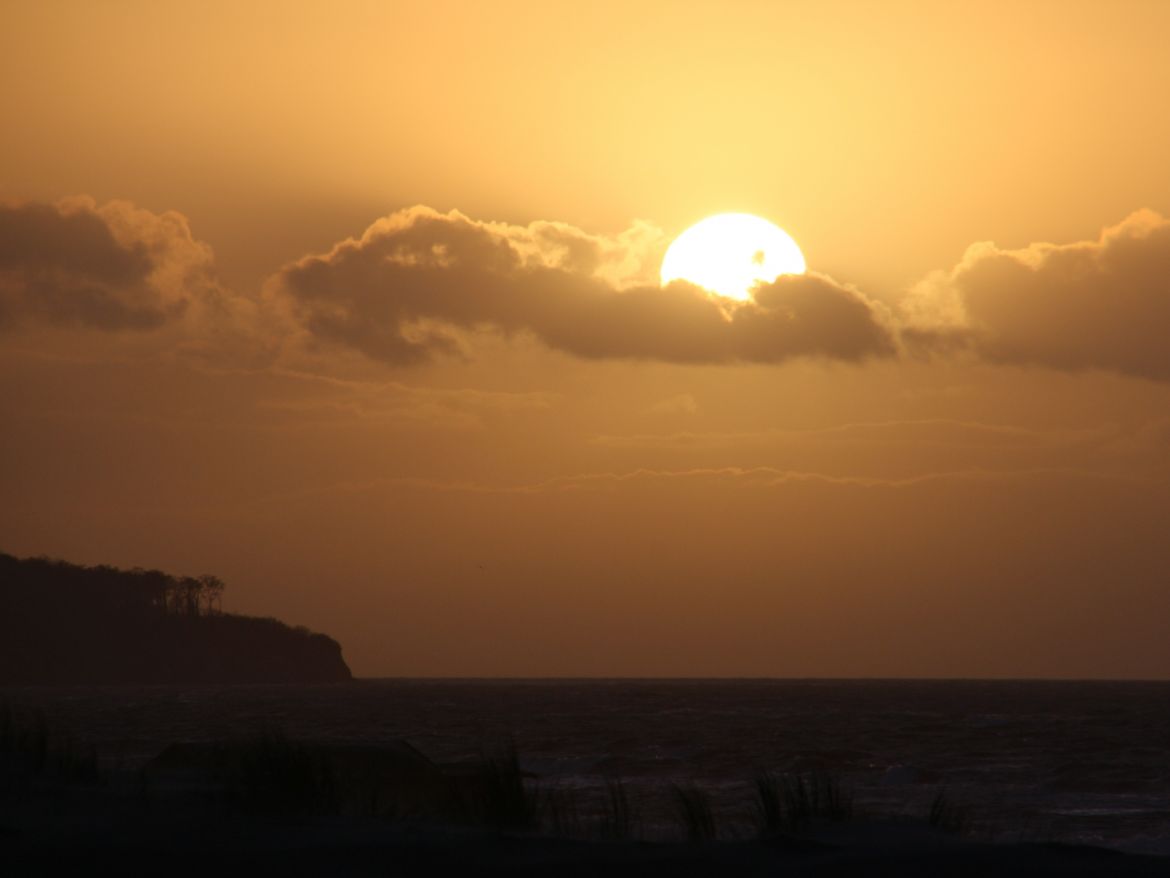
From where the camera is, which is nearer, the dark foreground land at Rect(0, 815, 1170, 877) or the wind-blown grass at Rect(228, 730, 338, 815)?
the dark foreground land at Rect(0, 815, 1170, 877)

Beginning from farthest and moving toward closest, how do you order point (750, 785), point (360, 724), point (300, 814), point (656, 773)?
point (360, 724)
point (656, 773)
point (750, 785)
point (300, 814)

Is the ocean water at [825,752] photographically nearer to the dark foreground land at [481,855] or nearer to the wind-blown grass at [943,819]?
the wind-blown grass at [943,819]

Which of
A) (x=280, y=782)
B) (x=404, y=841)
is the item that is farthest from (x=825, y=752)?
(x=404, y=841)

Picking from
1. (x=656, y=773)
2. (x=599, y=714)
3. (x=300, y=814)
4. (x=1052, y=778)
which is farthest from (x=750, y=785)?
(x=599, y=714)

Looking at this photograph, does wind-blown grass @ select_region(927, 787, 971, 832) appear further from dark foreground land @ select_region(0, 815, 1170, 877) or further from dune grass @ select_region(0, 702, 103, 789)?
dune grass @ select_region(0, 702, 103, 789)

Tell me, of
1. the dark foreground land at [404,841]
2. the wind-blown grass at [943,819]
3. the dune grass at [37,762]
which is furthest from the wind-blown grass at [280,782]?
the wind-blown grass at [943,819]

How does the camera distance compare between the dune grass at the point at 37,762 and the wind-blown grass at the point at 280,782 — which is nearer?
the wind-blown grass at the point at 280,782

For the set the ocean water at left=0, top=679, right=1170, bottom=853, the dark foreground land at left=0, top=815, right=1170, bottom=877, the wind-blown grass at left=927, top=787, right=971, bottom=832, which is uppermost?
the wind-blown grass at left=927, top=787, right=971, bottom=832

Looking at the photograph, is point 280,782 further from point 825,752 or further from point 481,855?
point 825,752

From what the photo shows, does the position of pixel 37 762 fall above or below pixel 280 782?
below

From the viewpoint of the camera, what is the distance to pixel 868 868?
1051cm

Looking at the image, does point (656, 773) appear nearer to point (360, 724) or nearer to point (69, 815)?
point (69, 815)

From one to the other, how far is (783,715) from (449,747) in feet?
138

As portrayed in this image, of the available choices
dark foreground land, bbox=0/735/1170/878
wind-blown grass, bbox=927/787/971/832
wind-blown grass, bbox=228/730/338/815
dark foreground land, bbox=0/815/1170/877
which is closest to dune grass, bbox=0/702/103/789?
dark foreground land, bbox=0/735/1170/878
